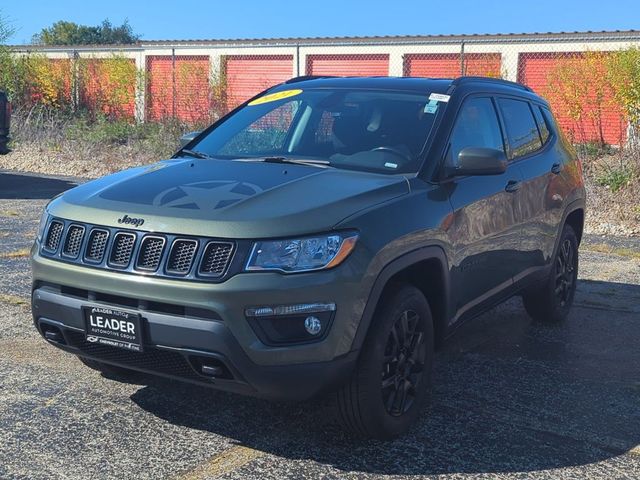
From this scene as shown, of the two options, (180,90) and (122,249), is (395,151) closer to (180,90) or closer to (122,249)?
(122,249)

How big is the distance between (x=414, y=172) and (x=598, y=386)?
6.01ft

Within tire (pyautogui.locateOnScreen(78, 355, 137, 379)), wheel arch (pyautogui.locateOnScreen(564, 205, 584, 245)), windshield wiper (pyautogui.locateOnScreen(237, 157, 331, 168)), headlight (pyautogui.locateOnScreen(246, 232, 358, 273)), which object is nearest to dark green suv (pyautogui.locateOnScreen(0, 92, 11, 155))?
tire (pyautogui.locateOnScreen(78, 355, 137, 379))

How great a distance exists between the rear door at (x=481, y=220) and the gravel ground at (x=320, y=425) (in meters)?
0.62

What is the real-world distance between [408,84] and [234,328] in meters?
2.32

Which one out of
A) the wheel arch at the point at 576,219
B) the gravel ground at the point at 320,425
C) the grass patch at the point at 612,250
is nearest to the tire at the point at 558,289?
the wheel arch at the point at 576,219

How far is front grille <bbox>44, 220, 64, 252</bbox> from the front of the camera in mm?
4004

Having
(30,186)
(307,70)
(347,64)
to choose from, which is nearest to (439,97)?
(30,186)

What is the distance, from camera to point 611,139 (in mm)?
16484

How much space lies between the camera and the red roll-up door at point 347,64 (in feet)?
91.1

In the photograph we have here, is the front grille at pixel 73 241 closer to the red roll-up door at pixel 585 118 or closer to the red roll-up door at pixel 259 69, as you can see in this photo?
the red roll-up door at pixel 585 118

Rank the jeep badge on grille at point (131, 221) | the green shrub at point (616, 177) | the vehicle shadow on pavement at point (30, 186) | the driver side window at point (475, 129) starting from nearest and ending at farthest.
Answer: the jeep badge on grille at point (131, 221) → the driver side window at point (475, 129) → the green shrub at point (616, 177) → the vehicle shadow on pavement at point (30, 186)

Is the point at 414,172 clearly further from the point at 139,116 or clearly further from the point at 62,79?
the point at 62,79

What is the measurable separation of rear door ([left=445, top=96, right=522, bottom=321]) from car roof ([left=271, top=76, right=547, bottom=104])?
4.3 inches

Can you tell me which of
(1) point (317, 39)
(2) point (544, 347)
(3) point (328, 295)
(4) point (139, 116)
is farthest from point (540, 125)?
(1) point (317, 39)
